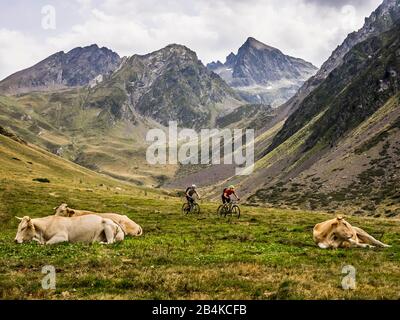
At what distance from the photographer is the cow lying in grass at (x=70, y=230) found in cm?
2547

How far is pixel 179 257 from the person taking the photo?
20.8 metres

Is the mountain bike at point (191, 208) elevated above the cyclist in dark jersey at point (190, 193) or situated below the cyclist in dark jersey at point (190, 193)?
below

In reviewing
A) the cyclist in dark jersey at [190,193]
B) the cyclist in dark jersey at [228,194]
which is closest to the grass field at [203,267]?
the cyclist in dark jersey at [228,194]

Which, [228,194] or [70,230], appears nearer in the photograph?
[70,230]

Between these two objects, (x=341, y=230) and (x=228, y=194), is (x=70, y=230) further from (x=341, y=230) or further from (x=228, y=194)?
(x=228, y=194)

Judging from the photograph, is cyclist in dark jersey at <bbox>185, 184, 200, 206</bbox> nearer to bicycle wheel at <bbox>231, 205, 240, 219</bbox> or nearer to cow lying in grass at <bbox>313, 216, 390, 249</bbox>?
bicycle wheel at <bbox>231, 205, 240, 219</bbox>

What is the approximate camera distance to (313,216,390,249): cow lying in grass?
24.7 m

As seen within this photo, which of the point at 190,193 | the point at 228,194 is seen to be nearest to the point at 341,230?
the point at 228,194

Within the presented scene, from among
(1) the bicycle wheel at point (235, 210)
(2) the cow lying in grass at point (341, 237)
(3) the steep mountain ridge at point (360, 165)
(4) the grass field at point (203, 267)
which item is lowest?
(4) the grass field at point (203, 267)

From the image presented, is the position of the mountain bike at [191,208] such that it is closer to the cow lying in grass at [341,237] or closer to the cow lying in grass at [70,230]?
the cow lying in grass at [70,230]

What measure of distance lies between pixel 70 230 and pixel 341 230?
14.8 metres

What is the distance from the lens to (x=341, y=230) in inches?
982
